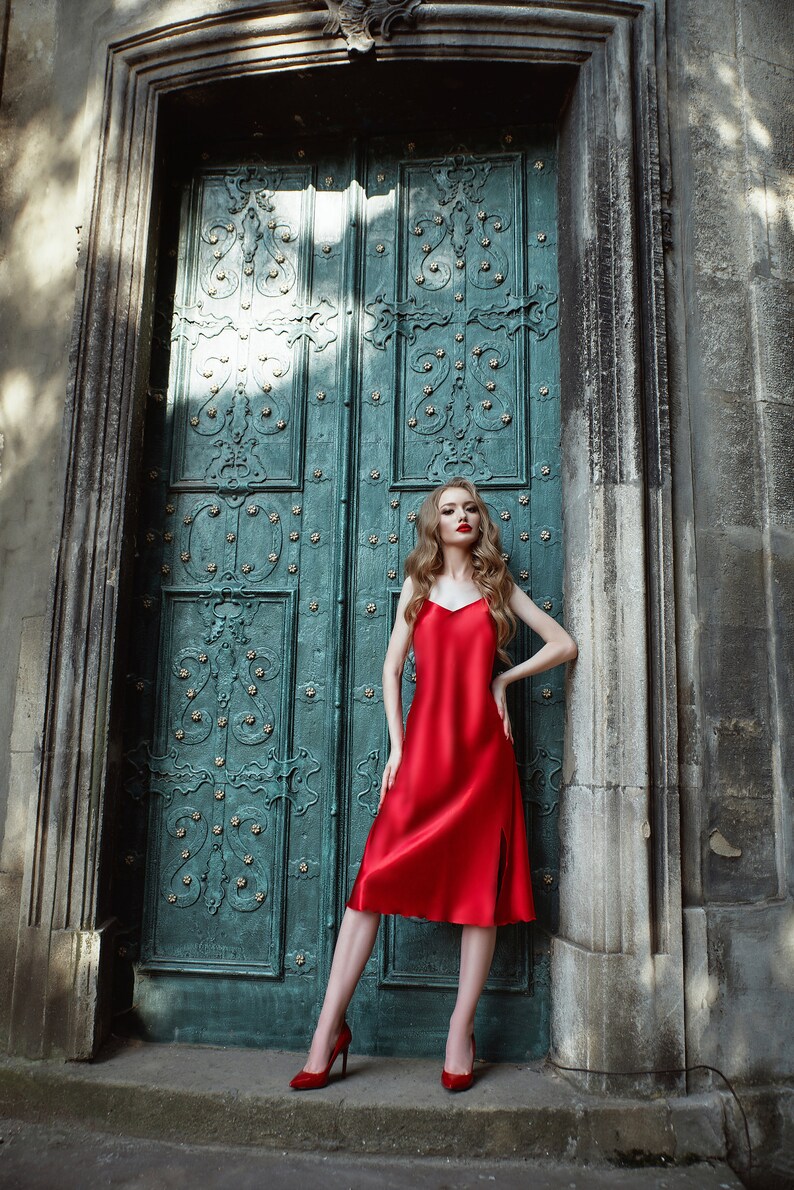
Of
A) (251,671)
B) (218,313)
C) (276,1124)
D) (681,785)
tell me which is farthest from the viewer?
(218,313)

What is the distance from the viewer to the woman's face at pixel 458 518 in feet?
10.5

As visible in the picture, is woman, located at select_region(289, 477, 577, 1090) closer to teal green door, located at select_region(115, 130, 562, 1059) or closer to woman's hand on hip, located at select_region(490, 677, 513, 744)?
woman's hand on hip, located at select_region(490, 677, 513, 744)

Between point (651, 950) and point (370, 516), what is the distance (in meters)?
2.07

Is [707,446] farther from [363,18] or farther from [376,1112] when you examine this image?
[376,1112]

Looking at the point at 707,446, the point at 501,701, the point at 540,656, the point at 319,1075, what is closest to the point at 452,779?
the point at 501,701

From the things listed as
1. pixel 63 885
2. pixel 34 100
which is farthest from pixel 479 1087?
pixel 34 100

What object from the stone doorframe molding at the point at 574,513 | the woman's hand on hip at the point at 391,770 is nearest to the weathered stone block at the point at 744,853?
the stone doorframe molding at the point at 574,513

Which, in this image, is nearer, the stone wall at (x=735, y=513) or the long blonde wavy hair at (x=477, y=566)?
the stone wall at (x=735, y=513)

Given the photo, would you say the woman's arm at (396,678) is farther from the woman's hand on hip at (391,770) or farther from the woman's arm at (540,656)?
the woman's arm at (540,656)

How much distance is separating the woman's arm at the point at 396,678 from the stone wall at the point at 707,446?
1.06m

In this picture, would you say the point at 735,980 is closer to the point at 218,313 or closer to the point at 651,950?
the point at 651,950

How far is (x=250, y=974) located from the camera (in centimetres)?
343

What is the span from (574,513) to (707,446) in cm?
58

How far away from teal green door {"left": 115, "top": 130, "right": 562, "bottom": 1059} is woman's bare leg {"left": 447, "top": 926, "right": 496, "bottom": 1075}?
360mm
